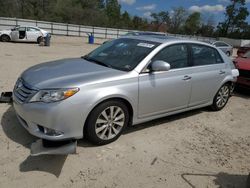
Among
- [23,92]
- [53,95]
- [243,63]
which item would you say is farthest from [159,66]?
[243,63]

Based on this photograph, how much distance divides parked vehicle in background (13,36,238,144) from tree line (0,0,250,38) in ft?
137

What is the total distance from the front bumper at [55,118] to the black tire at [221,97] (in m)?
3.34

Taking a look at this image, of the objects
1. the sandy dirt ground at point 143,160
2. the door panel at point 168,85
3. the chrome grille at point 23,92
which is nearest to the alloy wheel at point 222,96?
the sandy dirt ground at point 143,160

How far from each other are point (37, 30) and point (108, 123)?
18324mm

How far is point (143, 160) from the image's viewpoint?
355 centimetres

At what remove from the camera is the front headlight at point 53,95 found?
129 inches

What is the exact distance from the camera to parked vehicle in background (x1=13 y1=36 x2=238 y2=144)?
131 inches

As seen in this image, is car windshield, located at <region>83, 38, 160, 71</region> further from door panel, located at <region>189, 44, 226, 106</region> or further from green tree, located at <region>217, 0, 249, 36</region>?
green tree, located at <region>217, 0, 249, 36</region>

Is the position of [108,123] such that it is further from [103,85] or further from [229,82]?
[229,82]

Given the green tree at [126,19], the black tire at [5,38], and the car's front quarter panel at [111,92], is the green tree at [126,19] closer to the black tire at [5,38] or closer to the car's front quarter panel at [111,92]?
the black tire at [5,38]

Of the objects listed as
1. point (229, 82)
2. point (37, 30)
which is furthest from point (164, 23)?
point (229, 82)

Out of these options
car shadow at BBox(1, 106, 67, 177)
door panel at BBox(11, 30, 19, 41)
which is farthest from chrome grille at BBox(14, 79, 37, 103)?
door panel at BBox(11, 30, 19, 41)

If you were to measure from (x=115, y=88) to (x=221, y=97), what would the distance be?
310cm

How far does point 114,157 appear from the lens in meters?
3.56
